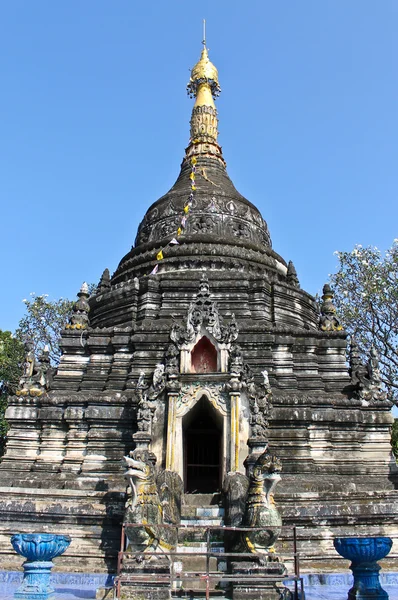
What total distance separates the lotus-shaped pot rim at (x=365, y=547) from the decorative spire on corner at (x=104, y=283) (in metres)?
14.6

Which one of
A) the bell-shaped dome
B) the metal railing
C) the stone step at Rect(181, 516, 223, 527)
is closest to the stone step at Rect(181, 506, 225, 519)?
the stone step at Rect(181, 516, 223, 527)

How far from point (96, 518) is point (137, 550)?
7.28 feet

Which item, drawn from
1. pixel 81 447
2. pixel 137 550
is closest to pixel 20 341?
pixel 81 447

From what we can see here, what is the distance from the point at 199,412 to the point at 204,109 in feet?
66.6

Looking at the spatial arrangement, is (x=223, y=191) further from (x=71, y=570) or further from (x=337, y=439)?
(x=71, y=570)

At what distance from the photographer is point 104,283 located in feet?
70.8

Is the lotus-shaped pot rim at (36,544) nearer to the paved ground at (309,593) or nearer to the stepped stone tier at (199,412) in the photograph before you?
the paved ground at (309,593)

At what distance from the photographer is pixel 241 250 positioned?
20.7 metres

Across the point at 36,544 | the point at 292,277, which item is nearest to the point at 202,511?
the point at 36,544

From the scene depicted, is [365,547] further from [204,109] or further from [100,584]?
[204,109]

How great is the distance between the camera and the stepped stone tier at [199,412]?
11766mm

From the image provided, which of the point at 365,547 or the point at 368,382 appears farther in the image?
the point at 368,382

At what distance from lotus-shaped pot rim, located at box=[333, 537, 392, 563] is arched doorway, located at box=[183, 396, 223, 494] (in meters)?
5.32

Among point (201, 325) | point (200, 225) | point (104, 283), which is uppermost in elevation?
point (200, 225)
